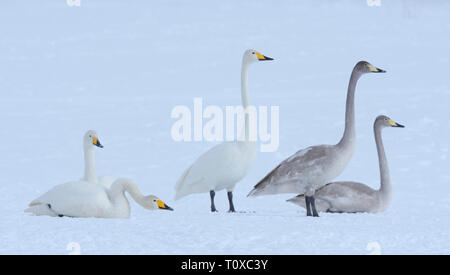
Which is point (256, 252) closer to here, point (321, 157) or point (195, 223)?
point (195, 223)

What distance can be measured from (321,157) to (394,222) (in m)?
0.99

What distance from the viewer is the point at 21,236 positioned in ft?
24.8

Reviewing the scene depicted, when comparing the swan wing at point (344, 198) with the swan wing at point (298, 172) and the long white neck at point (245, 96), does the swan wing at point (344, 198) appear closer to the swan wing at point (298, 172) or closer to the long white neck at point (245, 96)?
the swan wing at point (298, 172)

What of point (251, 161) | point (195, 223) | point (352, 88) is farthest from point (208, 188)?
point (352, 88)

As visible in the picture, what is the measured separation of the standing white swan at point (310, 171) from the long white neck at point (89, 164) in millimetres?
1965

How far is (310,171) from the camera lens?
8.82 metres

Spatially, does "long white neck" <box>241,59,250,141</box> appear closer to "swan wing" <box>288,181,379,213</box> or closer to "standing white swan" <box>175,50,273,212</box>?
"standing white swan" <box>175,50,273,212</box>

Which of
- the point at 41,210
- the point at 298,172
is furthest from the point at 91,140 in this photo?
the point at 298,172

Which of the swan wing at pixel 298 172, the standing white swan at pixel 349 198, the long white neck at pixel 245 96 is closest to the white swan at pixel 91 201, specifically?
the swan wing at pixel 298 172

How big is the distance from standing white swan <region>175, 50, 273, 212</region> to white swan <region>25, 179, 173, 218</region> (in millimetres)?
960

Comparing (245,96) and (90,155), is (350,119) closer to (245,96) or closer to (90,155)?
(245,96)

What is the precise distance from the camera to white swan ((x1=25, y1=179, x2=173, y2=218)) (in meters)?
8.46

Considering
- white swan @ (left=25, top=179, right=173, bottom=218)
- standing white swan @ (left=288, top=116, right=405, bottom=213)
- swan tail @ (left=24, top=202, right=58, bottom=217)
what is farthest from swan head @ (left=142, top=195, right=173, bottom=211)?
standing white swan @ (left=288, top=116, right=405, bottom=213)

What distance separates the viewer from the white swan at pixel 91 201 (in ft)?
27.8
